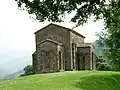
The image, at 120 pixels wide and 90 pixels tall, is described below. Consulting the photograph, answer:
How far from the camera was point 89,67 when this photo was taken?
69375mm

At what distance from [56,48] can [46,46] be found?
2010 mm

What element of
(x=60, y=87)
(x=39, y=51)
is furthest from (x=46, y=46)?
(x=60, y=87)

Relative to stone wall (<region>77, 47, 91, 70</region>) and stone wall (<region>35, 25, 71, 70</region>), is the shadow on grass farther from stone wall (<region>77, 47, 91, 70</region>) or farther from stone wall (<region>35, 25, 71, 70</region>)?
stone wall (<region>77, 47, 91, 70</region>)

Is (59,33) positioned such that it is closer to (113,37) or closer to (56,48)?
(56,48)

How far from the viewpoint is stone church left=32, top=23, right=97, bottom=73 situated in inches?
2443

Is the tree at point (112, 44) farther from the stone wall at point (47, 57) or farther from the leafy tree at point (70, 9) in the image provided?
the leafy tree at point (70, 9)

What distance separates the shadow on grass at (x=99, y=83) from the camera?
3120cm

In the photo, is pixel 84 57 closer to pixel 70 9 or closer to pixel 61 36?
pixel 61 36

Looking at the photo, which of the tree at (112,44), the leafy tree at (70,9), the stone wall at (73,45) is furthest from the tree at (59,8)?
the stone wall at (73,45)

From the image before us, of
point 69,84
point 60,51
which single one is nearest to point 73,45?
point 60,51

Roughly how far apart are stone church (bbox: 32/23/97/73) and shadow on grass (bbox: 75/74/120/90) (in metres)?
24.2

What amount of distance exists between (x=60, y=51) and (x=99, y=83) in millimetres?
31698

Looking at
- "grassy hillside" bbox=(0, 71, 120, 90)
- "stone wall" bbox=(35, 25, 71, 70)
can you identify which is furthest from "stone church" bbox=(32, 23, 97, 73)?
"grassy hillside" bbox=(0, 71, 120, 90)

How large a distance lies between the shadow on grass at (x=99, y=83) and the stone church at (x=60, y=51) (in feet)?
79.3
